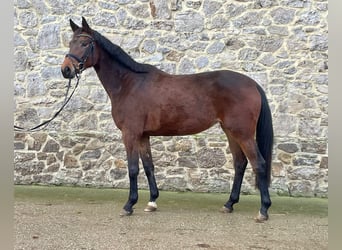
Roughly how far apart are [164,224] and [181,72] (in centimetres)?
244

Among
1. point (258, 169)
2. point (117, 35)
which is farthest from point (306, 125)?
point (117, 35)

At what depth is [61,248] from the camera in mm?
2758

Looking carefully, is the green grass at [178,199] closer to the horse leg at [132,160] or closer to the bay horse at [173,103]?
the horse leg at [132,160]

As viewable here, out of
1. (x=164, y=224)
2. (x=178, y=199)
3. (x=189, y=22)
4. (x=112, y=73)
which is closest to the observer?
(x=164, y=224)

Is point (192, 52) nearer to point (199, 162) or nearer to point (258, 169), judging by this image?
point (199, 162)

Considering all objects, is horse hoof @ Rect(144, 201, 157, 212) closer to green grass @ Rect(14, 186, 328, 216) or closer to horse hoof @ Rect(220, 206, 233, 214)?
green grass @ Rect(14, 186, 328, 216)

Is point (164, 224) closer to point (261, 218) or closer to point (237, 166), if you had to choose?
point (261, 218)

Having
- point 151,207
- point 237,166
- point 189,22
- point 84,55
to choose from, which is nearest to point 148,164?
point 151,207

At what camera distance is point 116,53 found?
12.7 ft

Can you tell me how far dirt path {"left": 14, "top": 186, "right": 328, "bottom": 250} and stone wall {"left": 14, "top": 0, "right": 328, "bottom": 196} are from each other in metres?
0.38

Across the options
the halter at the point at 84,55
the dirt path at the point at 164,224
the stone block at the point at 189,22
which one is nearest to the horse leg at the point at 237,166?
the dirt path at the point at 164,224

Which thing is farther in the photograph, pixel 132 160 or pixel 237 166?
pixel 237 166

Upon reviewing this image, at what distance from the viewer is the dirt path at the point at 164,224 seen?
9.63ft

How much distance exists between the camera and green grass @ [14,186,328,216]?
172 inches
